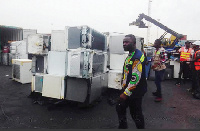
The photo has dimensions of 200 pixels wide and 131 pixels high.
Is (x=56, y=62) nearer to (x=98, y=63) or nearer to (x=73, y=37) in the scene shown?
(x=73, y=37)

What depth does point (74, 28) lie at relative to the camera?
148 inches

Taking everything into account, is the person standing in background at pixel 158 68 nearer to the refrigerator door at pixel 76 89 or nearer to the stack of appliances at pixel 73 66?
the stack of appliances at pixel 73 66

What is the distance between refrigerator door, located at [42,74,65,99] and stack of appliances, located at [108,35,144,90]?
176cm

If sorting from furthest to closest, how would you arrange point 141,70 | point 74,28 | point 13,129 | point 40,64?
point 40,64, point 74,28, point 13,129, point 141,70

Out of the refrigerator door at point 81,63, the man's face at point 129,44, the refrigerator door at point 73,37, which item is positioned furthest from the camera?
the refrigerator door at point 73,37

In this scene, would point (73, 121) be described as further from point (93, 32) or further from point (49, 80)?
point (93, 32)

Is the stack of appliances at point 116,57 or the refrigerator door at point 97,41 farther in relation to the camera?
the stack of appliances at point 116,57

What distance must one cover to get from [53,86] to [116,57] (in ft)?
7.56

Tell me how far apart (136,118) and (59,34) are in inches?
106

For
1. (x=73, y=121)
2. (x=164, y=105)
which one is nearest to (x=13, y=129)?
(x=73, y=121)

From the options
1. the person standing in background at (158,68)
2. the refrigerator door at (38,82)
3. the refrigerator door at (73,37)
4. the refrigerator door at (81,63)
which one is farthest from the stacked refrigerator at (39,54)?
the person standing in background at (158,68)

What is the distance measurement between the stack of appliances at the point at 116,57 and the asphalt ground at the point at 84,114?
488mm

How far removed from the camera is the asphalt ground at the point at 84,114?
10.5ft

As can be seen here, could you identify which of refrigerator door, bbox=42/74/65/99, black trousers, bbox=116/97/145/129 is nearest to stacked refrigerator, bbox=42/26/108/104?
refrigerator door, bbox=42/74/65/99
